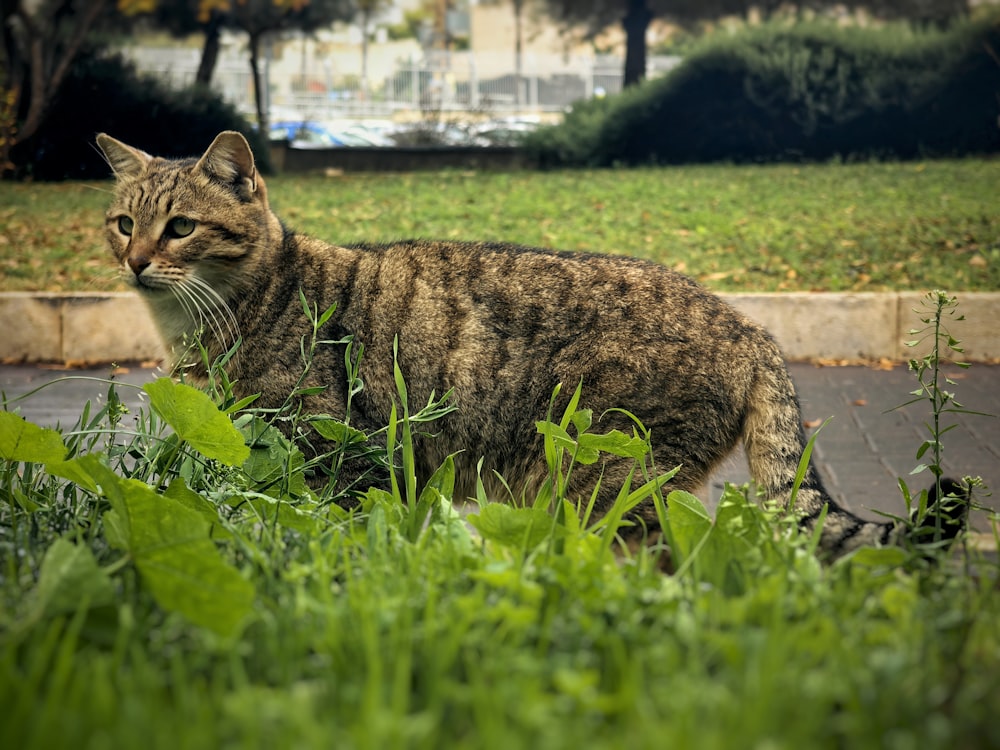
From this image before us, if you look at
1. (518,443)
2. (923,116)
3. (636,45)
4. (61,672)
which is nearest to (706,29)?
(636,45)

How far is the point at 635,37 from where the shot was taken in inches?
688

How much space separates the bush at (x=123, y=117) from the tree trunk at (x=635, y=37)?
608 centimetres

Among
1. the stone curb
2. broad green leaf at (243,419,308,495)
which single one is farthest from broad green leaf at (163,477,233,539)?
the stone curb

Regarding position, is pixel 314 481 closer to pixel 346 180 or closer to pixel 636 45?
pixel 346 180

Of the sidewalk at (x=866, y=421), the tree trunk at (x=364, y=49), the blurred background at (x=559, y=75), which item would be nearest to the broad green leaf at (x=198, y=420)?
the sidewalk at (x=866, y=421)

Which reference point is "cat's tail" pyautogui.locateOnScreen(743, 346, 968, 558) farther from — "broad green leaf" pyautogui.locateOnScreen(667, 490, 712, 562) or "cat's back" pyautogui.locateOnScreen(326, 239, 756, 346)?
"broad green leaf" pyautogui.locateOnScreen(667, 490, 712, 562)

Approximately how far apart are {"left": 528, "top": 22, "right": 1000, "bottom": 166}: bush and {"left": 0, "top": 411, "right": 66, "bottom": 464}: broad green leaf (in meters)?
14.5

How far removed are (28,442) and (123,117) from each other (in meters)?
13.5

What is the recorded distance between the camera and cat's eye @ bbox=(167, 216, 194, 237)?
3.96 metres

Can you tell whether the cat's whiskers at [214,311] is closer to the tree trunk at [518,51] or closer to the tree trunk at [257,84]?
the tree trunk at [257,84]

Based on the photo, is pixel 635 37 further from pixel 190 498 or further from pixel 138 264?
pixel 190 498

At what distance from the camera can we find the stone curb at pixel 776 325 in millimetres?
7492

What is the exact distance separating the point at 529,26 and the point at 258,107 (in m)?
4.51

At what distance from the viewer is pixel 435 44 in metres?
16.9
